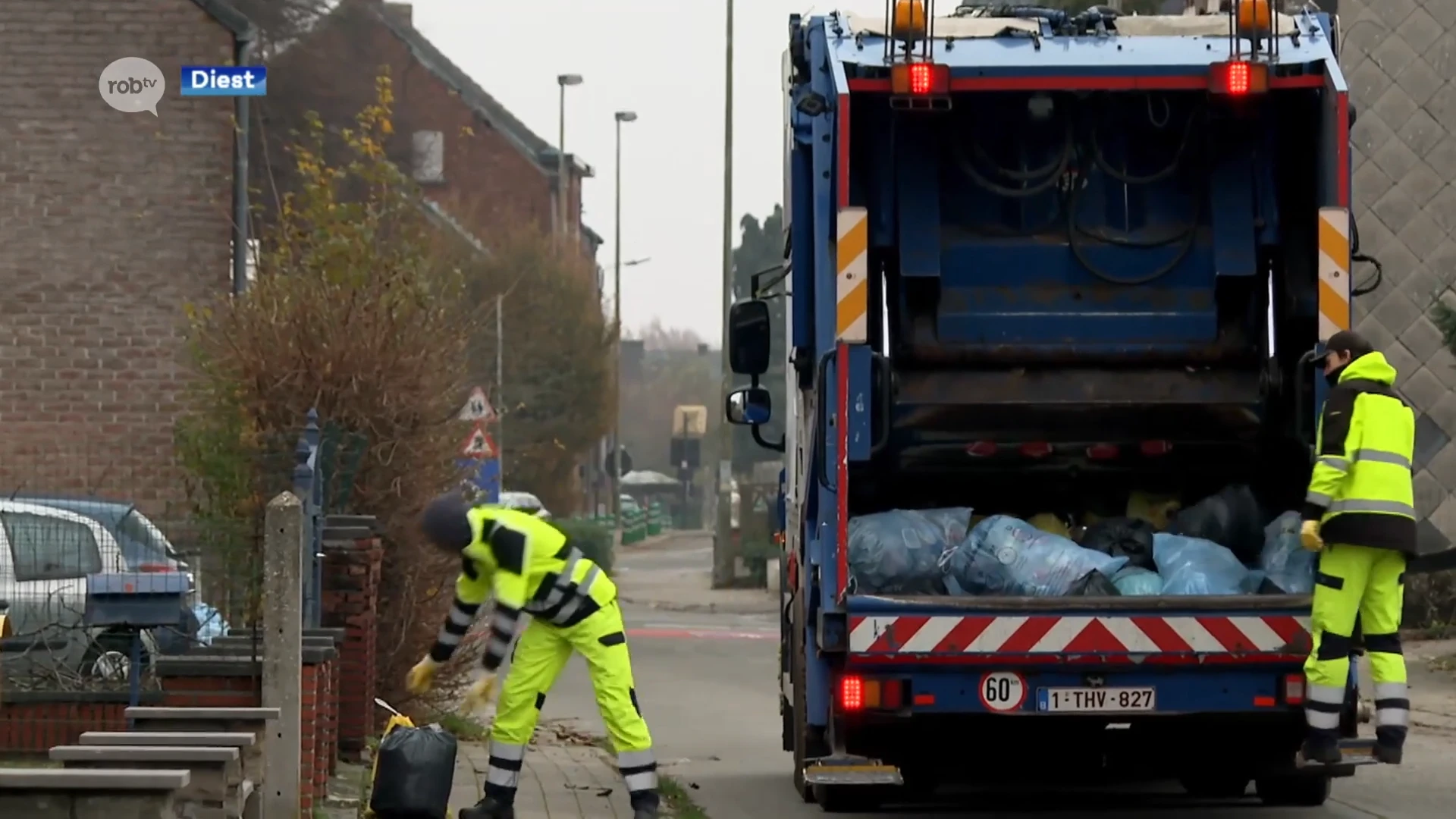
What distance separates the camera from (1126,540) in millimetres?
9180

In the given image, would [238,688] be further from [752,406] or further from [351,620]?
[752,406]

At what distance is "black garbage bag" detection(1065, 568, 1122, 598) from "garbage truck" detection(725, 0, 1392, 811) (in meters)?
0.06

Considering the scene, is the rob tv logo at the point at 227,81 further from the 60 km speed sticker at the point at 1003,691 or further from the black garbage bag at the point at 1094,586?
the 60 km speed sticker at the point at 1003,691

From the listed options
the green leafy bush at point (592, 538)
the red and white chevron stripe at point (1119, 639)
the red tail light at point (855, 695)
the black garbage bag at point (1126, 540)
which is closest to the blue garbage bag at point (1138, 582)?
the black garbage bag at point (1126, 540)

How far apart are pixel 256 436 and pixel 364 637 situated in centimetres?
134

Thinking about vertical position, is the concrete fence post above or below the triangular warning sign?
below

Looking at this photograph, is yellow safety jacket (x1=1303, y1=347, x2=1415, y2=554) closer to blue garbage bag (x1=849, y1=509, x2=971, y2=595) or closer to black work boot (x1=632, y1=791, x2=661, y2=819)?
blue garbage bag (x1=849, y1=509, x2=971, y2=595)

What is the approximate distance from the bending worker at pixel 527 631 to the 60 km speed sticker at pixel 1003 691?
1267 millimetres

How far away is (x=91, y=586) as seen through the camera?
951cm

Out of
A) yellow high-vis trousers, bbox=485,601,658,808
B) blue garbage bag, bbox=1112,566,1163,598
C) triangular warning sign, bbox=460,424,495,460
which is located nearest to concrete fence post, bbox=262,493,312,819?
yellow high-vis trousers, bbox=485,601,658,808

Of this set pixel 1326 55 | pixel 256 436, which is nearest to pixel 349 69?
pixel 256 436

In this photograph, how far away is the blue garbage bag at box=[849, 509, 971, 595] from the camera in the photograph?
28.5ft

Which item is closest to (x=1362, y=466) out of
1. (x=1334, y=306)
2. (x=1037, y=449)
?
(x=1334, y=306)

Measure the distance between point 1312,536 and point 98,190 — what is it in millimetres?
15086
